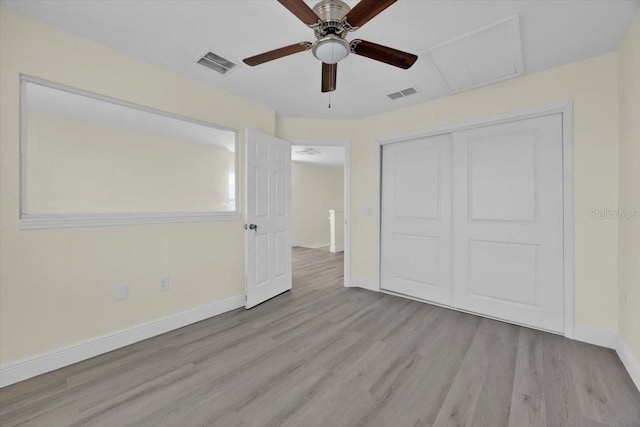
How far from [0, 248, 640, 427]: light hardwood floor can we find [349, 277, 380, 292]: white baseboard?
0.99 meters

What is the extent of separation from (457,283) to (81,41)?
159 inches

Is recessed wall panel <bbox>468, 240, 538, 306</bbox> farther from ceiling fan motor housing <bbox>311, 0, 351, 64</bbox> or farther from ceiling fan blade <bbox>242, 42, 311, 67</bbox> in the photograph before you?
ceiling fan blade <bbox>242, 42, 311, 67</bbox>

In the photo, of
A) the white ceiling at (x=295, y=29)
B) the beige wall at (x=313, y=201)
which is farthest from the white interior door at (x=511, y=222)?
the beige wall at (x=313, y=201)

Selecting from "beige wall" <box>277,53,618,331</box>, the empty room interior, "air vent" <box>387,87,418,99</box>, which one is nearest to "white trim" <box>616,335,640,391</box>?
the empty room interior

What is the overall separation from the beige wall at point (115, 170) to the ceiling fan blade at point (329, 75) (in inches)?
62.2

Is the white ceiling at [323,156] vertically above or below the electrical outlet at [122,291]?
above

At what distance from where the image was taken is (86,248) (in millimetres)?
2092

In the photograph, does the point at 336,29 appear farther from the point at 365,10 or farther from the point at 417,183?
the point at 417,183

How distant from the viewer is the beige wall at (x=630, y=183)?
176 centimetres

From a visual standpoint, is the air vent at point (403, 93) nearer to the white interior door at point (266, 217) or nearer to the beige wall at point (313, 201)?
the white interior door at point (266, 217)

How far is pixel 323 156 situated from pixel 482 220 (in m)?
4.30

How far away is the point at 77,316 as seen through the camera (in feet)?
6.66

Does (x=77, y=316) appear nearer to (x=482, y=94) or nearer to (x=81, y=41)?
(x=81, y=41)

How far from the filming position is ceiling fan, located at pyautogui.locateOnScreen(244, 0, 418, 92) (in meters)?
1.37
